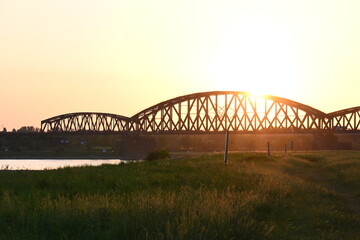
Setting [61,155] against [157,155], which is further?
[61,155]

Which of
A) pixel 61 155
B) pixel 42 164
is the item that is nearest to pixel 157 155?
pixel 42 164

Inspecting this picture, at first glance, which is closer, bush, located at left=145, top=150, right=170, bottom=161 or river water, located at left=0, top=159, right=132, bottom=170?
river water, located at left=0, top=159, right=132, bottom=170

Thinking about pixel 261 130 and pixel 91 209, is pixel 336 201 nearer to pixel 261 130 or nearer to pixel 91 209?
pixel 91 209

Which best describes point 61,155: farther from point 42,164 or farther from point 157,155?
point 157,155

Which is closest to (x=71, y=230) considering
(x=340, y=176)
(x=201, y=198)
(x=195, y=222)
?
(x=195, y=222)

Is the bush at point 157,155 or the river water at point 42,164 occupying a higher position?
the bush at point 157,155

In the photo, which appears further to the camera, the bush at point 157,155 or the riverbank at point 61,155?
the riverbank at point 61,155

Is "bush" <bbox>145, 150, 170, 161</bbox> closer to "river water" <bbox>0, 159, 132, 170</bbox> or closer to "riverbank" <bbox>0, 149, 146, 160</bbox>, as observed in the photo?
"river water" <bbox>0, 159, 132, 170</bbox>

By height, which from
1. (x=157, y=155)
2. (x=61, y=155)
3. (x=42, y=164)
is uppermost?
(x=157, y=155)

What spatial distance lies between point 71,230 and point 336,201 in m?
13.0

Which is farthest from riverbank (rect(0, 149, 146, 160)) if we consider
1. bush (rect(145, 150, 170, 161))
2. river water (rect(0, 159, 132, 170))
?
bush (rect(145, 150, 170, 161))

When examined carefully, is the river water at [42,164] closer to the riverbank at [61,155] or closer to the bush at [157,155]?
the bush at [157,155]

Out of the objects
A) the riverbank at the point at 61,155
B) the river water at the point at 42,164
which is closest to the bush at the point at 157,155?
the river water at the point at 42,164

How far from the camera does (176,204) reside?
42.4ft
